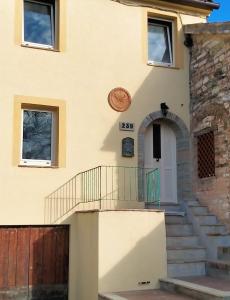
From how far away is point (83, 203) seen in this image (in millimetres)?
10289

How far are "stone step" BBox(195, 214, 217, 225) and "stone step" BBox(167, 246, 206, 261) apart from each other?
2.40ft

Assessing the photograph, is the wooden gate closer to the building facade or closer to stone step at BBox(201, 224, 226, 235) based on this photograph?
the building facade

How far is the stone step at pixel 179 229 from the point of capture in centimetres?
1022

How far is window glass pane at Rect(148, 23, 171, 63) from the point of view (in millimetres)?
11883

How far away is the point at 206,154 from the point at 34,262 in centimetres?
466

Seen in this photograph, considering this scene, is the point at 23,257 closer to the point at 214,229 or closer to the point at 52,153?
the point at 52,153

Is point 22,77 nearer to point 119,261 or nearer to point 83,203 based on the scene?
point 83,203

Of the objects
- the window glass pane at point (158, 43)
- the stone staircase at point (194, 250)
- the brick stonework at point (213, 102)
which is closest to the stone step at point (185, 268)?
the stone staircase at point (194, 250)

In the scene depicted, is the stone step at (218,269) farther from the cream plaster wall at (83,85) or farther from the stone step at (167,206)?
the cream plaster wall at (83,85)

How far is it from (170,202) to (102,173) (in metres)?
2.08

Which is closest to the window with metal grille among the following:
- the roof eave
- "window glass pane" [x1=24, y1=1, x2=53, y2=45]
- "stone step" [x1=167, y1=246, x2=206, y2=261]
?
"stone step" [x1=167, y1=246, x2=206, y2=261]

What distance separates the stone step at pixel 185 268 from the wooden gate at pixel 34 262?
7.45ft

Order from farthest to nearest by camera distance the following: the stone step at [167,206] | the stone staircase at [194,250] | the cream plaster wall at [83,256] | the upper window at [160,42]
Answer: the upper window at [160,42] → the stone step at [167,206] → the cream plaster wall at [83,256] → the stone staircase at [194,250]

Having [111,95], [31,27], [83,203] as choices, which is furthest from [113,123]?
[31,27]
